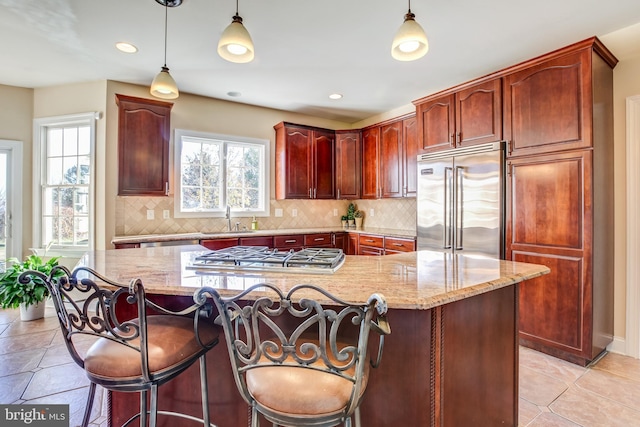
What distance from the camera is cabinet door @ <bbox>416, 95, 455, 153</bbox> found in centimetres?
341

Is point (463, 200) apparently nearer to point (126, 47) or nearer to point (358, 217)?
point (358, 217)

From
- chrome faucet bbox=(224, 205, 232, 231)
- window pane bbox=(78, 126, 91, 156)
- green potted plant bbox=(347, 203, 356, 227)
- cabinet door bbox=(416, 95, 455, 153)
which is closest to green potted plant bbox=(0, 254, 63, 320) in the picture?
window pane bbox=(78, 126, 91, 156)

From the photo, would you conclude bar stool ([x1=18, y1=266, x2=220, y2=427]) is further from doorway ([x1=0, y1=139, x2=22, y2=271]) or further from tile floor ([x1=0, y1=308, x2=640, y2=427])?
doorway ([x1=0, y1=139, x2=22, y2=271])

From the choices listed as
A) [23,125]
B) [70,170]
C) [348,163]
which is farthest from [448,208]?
[23,125]

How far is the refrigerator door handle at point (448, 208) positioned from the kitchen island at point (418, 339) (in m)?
1.65

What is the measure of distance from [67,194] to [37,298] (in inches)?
50.2

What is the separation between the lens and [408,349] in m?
1.29

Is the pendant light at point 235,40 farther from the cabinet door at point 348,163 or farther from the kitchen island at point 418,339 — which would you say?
the cabinet door at point 348,163

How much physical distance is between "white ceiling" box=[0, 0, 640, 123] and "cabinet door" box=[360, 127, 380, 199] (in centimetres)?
97

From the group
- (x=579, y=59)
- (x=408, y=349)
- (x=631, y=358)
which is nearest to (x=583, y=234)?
(x=631, y=358)

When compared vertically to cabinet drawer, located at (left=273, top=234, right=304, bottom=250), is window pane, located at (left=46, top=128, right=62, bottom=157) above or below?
above

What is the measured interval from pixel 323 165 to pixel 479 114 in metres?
2.26

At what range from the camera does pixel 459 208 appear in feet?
10.6

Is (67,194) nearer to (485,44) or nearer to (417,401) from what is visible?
(417,401)
